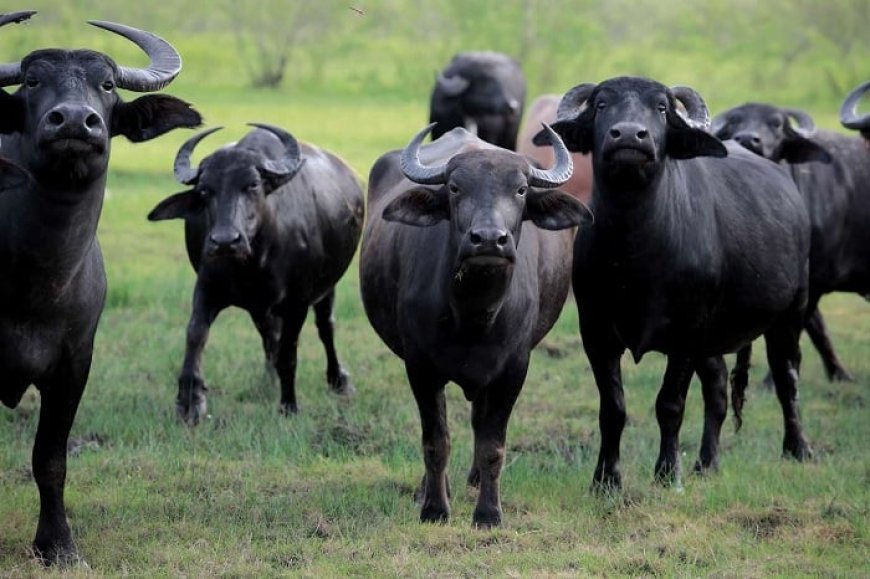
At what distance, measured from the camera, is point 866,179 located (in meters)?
10.6

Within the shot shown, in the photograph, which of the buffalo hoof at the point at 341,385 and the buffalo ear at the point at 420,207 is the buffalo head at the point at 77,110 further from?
the buffalo hoof at the point at 341,385

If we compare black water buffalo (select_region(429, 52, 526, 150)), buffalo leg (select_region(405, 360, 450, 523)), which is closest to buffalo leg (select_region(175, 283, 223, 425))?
buffalo leg (select_region(405, 360, 450, 523))

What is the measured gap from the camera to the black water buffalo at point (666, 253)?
7.27 metres

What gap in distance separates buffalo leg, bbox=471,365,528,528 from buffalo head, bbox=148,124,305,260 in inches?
101

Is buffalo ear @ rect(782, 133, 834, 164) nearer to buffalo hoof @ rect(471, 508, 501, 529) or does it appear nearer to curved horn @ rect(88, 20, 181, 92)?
buffalo hoof @ rect(471, 508, 501, 529)

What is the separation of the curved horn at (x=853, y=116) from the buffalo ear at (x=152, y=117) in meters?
5.48

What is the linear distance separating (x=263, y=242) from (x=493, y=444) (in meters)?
3.17

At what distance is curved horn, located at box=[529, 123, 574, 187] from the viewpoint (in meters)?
6.79

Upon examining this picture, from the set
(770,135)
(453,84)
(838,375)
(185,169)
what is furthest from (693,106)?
(453,84)

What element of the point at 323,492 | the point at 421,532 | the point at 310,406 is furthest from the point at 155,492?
the point at 310,406

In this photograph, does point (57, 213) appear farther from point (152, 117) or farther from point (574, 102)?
point (574, 102)

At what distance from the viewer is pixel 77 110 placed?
5613 millimetres

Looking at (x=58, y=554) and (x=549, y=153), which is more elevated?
(x=549, y=153)

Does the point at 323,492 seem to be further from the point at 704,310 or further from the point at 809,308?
the point at 809,308
